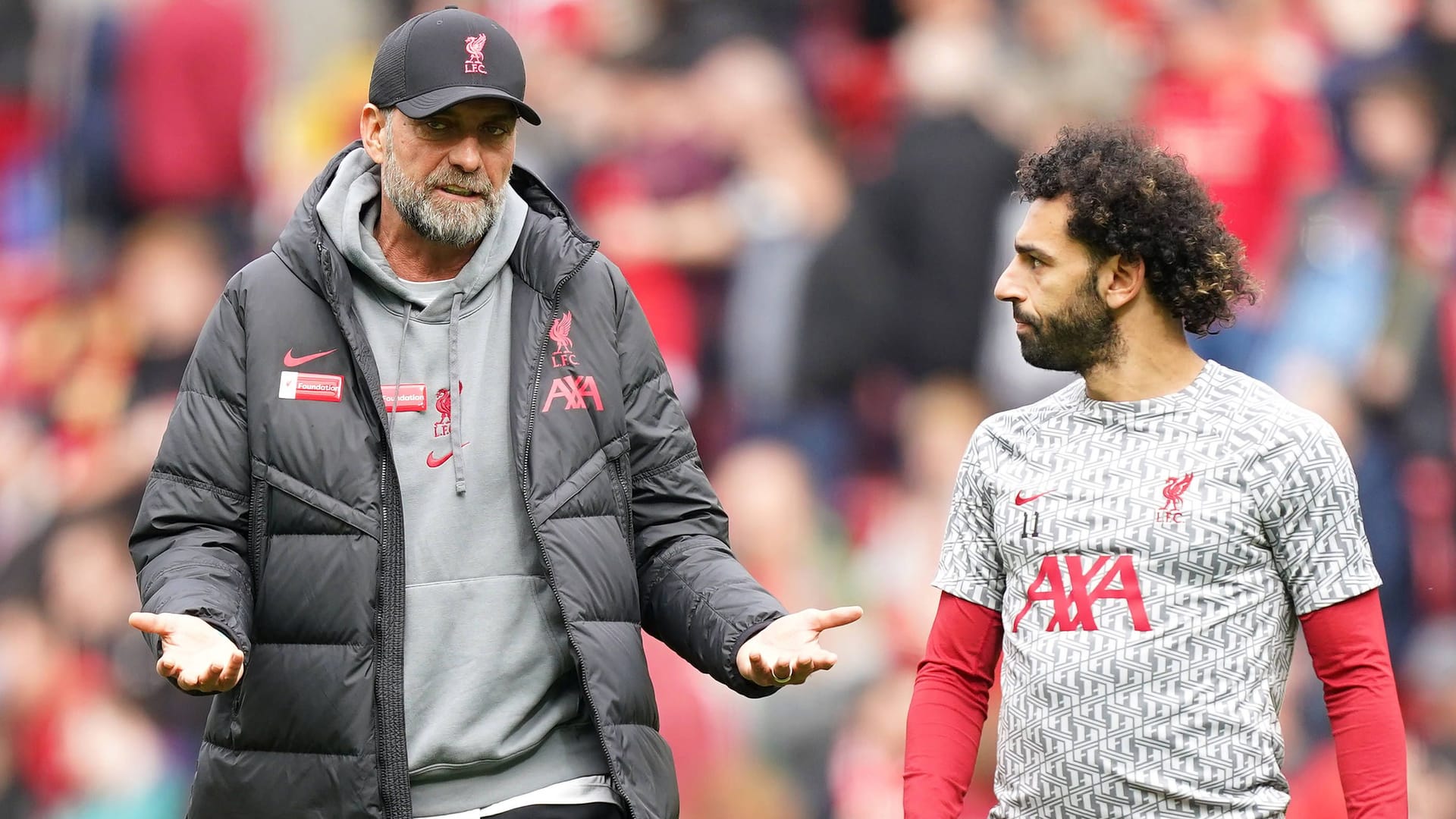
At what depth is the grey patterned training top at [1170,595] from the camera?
271 cm

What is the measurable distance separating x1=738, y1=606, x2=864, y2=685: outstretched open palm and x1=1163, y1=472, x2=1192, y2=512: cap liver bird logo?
0.53 metres

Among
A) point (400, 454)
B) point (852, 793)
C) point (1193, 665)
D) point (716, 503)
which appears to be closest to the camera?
point (1193, 665)

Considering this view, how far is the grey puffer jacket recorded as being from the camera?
2809 millimetres

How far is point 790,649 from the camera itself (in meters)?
2.82

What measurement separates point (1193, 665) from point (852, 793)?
353 centimetres

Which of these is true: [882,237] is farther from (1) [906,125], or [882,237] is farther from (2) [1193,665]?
(2) [1193,665]

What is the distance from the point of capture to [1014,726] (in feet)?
9.45

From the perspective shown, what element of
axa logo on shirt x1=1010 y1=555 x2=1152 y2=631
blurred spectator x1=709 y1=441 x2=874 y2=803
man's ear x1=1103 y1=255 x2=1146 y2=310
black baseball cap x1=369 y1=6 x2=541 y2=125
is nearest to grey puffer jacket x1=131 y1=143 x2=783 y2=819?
black baseball cap x1=369 y1=6 x2=541 y2=125

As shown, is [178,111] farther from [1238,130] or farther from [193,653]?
[193,653]

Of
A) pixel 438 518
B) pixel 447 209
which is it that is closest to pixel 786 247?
pixel 447 209

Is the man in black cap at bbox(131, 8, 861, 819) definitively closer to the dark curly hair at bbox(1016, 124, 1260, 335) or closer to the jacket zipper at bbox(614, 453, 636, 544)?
the jacket zipper at bbox(614, 453, 636, 544)

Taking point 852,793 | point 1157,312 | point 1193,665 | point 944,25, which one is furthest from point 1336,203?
point 1193,665

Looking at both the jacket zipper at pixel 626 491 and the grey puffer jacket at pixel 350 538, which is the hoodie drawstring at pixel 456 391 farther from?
the jacket zipper at pixel 626 491

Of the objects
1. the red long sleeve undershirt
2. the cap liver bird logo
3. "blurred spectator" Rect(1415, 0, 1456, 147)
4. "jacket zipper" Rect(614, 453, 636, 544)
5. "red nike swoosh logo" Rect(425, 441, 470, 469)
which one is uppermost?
"blurred spectator" Rect(1415, 0, 1456, 147)
